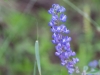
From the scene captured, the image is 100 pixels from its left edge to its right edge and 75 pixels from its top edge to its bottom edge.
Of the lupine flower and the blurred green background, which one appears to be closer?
the lupine flower

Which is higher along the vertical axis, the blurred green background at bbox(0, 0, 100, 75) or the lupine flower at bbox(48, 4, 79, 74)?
the blurred green background at bbox(0, 0, 100, 75)

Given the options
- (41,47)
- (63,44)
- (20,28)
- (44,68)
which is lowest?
(63,44)

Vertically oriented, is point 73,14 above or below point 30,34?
above

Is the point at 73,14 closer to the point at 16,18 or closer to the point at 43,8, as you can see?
the point at 43,8

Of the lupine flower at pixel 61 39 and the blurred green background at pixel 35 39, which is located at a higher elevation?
the blurred green background at pixel 35 39

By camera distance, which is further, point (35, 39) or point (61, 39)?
point (35, 39)

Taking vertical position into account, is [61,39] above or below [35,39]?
below

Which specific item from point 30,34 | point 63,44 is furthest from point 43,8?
point 63,44

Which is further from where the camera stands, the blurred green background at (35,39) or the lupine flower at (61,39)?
the blurred green background at (35,39)
